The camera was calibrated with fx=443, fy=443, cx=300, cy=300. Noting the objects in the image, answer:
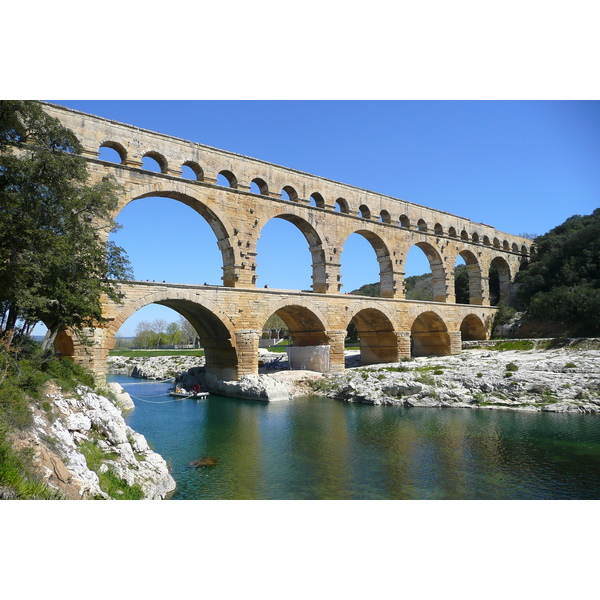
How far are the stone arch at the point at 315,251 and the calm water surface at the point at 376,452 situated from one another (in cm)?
829

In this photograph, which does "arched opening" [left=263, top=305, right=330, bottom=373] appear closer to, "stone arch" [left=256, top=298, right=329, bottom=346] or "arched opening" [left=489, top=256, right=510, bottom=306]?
"stone arch" [left=256, top=298, right=329, bottom=346]

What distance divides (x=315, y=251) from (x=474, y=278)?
15.3m

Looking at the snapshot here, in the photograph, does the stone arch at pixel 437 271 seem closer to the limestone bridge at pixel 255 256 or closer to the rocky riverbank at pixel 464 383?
the limestone bridge at pixel 255 256

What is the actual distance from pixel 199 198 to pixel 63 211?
924 cm

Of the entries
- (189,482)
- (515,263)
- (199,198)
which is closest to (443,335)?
(515,263)

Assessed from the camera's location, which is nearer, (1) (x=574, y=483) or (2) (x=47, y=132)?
(1) (x=574, y=483)

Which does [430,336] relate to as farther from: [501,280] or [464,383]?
[464,383]

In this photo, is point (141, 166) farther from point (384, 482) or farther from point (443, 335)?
point (443, 335)

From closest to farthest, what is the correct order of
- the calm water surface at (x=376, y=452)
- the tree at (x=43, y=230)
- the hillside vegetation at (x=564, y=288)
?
the calm water surface at (x=376, y=452) → the tree at (x=43, y=230) → the hillside vegetation at (x=564, y=288)

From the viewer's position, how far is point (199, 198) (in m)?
19.1

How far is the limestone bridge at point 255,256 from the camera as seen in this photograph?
56.1 ft

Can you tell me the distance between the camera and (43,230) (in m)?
9.41

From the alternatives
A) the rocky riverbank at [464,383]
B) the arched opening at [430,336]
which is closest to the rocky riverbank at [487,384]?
the rocky riverbank at [464,383]

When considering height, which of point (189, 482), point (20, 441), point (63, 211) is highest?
A: point (63, 211)
